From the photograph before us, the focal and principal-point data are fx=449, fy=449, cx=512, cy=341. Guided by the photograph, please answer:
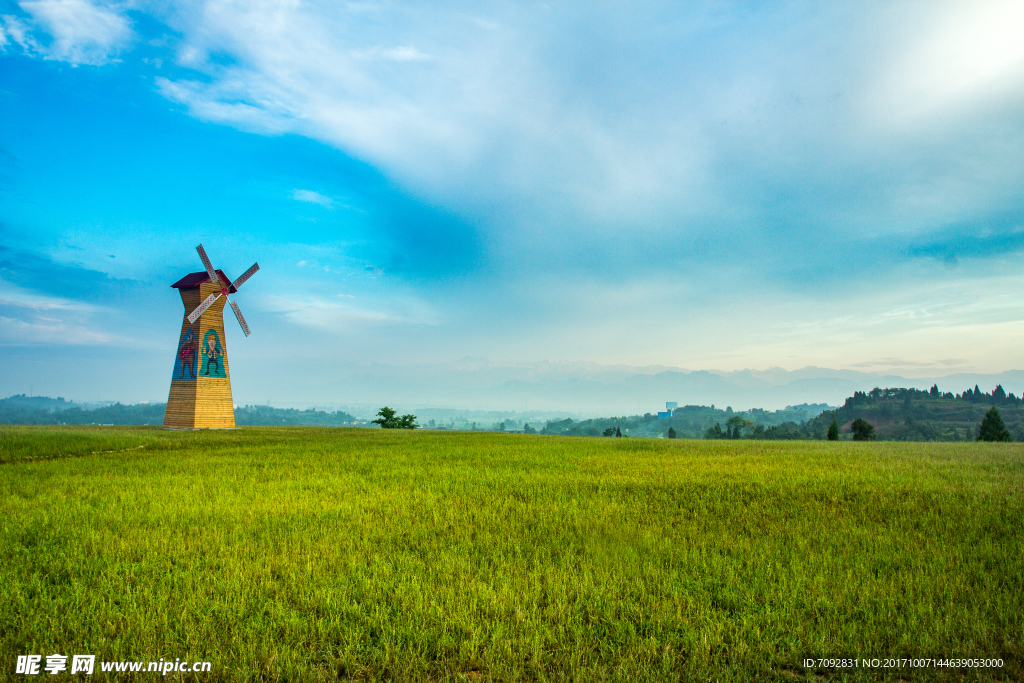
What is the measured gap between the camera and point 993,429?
47.7 m

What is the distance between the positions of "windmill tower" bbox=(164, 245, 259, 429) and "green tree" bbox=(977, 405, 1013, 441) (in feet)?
255

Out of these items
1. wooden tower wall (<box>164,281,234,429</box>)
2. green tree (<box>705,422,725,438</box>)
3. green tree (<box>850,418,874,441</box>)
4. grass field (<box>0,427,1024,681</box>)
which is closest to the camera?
grass field (<box>0,427,1024,681</box>)

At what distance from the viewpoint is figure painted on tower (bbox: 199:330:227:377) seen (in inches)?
1642

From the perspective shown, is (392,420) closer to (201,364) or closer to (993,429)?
(201,364)

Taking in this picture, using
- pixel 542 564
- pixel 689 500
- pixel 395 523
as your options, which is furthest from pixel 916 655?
pixel 395 523

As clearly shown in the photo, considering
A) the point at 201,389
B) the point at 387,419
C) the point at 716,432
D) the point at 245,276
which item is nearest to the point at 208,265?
the point at 245,276

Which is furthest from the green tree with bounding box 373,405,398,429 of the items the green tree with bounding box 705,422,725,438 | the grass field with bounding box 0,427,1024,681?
the green tree with bounding box 705,422,725,438

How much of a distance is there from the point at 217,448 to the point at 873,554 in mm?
28706

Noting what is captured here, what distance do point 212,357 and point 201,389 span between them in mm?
3118

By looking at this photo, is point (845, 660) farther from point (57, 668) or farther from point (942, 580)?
point (57, 668)

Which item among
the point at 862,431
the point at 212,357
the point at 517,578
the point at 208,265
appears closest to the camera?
the point at 517,578

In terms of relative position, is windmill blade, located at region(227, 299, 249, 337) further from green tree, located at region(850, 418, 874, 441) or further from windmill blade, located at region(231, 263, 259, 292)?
green tree, located at region(850, 418, 874, 441)

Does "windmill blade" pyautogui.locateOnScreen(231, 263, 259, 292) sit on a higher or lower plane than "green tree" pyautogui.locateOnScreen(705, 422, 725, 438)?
higher

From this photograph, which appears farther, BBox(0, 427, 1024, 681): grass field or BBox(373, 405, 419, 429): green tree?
BBox(373, 405, 419, 429): green tree
